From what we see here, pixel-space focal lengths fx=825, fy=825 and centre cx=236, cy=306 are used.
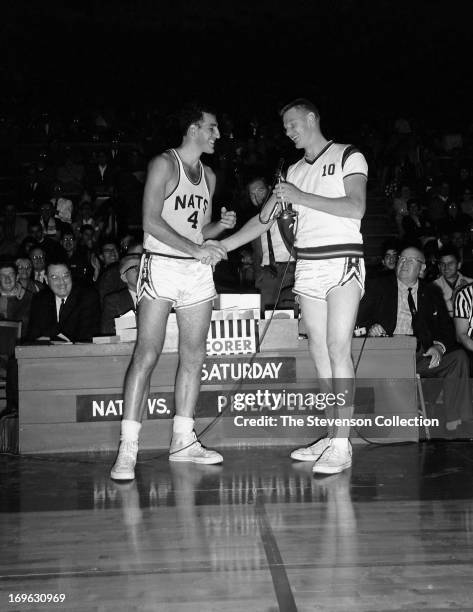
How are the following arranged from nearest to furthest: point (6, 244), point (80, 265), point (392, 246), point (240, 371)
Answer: point (240, 371)
point (392, 246)
point (80, 265)
point (6, 244)

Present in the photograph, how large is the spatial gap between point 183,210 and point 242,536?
1.85m

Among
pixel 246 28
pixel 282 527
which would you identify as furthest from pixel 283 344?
pixel 246 28

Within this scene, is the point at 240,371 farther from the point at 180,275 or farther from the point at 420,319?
the point at 420,319

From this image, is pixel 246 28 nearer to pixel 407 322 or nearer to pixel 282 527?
pixel 407 322

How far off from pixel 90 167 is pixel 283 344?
358 inches

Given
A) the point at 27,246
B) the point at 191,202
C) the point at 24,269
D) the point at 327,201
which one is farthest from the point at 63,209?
the point at 327,201

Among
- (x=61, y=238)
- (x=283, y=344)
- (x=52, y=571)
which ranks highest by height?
(x=61, y=238)

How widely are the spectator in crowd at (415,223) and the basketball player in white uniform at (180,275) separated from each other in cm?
664

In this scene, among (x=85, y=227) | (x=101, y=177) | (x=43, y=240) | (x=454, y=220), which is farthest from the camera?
(x=101, y=177)

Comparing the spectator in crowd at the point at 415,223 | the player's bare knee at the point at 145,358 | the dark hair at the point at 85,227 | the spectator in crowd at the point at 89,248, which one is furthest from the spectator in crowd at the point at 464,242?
the player's bare knee at the point at 145,358

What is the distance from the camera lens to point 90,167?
13047 mm

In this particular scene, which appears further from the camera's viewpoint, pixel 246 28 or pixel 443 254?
pixel 246 28

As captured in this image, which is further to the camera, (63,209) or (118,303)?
(63,209)

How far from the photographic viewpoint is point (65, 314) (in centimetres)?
565
